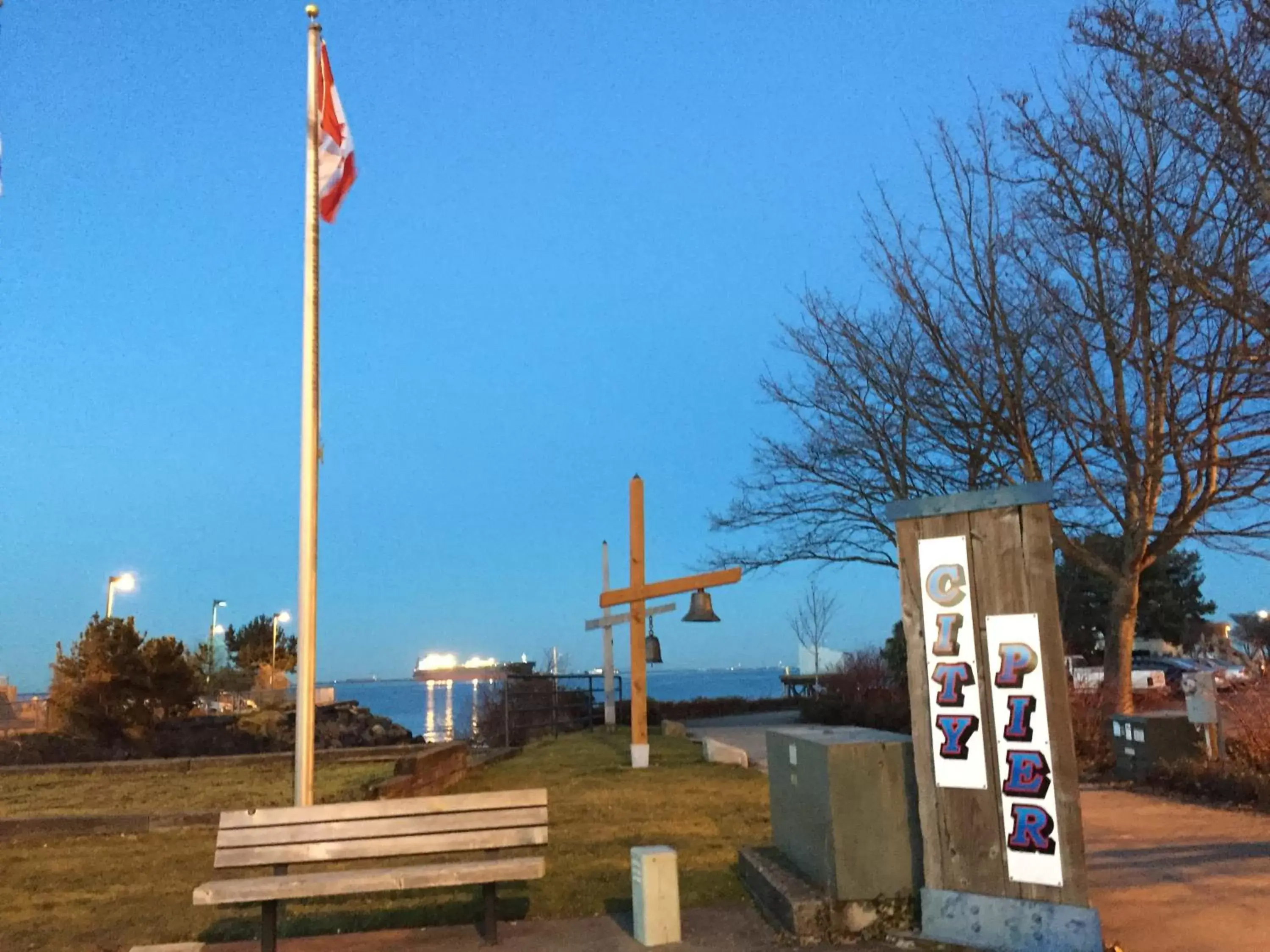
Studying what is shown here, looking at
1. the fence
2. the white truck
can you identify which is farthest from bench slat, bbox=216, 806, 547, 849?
the fence

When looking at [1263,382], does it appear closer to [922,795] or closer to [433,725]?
[922,795]

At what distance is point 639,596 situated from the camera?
49.8ft

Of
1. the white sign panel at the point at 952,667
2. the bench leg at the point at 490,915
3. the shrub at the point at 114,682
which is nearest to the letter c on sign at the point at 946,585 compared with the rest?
the white sign panel at the point at 952,667

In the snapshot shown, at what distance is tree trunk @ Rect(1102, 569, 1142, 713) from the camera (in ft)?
52.5

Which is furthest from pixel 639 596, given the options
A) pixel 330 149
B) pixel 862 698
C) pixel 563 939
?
pixel 862 698

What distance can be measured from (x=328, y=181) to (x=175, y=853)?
614 centimetres

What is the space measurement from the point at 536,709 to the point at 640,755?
8.35 meters

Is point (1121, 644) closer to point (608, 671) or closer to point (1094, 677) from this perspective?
point (1094, 677)

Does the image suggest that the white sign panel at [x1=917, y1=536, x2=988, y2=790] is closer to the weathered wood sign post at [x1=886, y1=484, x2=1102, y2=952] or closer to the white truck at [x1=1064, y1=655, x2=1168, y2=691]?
the weathered wood sign post at [x1=886, y1=484, x2=1102, y2=952]

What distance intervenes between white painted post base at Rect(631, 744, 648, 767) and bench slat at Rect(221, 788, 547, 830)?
813 centimetres

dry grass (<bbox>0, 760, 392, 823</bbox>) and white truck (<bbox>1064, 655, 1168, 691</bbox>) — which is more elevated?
white truck (<bbox>1064, 655, 1168, 691</bbox>)

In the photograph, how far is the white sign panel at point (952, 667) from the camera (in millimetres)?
5766

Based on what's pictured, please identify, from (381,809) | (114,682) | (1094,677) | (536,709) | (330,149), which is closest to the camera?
(381,809)

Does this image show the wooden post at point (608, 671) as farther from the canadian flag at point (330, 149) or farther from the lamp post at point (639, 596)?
the canadian flag at point (330, 149)
